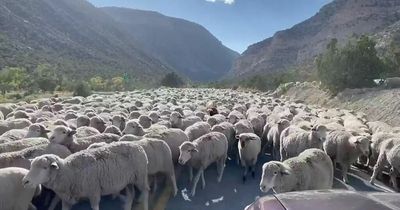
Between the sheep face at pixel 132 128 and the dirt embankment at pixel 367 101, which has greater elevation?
the dirt embankment at pixel 367 101

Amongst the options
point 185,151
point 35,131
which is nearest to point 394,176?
point 185,151

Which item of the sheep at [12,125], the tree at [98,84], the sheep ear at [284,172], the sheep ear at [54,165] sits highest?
the sheep ear at [284,172]

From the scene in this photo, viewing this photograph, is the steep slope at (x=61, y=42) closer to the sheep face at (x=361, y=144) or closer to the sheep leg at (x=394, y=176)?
the sheep face at (x=361, y=144)

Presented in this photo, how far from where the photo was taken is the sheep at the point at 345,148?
36.8 ft

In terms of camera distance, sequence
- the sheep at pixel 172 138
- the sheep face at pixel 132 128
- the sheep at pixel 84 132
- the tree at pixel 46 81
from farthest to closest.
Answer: the tree at pixel 46 81
the sheep face at pixel 132 128
the sheep at pixel 172 138
the sheep at pixel 84 132

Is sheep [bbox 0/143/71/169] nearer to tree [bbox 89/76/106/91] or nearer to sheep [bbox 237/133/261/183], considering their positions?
sheep [bbox 237/133/261/183]

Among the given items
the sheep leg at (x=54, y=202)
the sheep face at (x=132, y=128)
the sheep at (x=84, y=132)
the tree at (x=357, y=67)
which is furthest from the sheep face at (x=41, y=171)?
the tree at (x=357, y=67)

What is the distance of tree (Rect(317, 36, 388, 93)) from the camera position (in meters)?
31.8

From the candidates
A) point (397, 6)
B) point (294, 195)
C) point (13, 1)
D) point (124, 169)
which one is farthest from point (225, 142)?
point (397, 6)

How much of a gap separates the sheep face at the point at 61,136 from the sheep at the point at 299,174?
4280 millimetres

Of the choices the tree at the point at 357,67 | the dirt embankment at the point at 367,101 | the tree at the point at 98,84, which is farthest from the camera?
the tree at the point at 98,84

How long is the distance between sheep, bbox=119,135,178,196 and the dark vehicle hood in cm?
556

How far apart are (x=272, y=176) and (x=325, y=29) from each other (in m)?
105

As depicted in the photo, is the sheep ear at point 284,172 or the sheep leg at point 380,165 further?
the sheep leg at point 380,165
